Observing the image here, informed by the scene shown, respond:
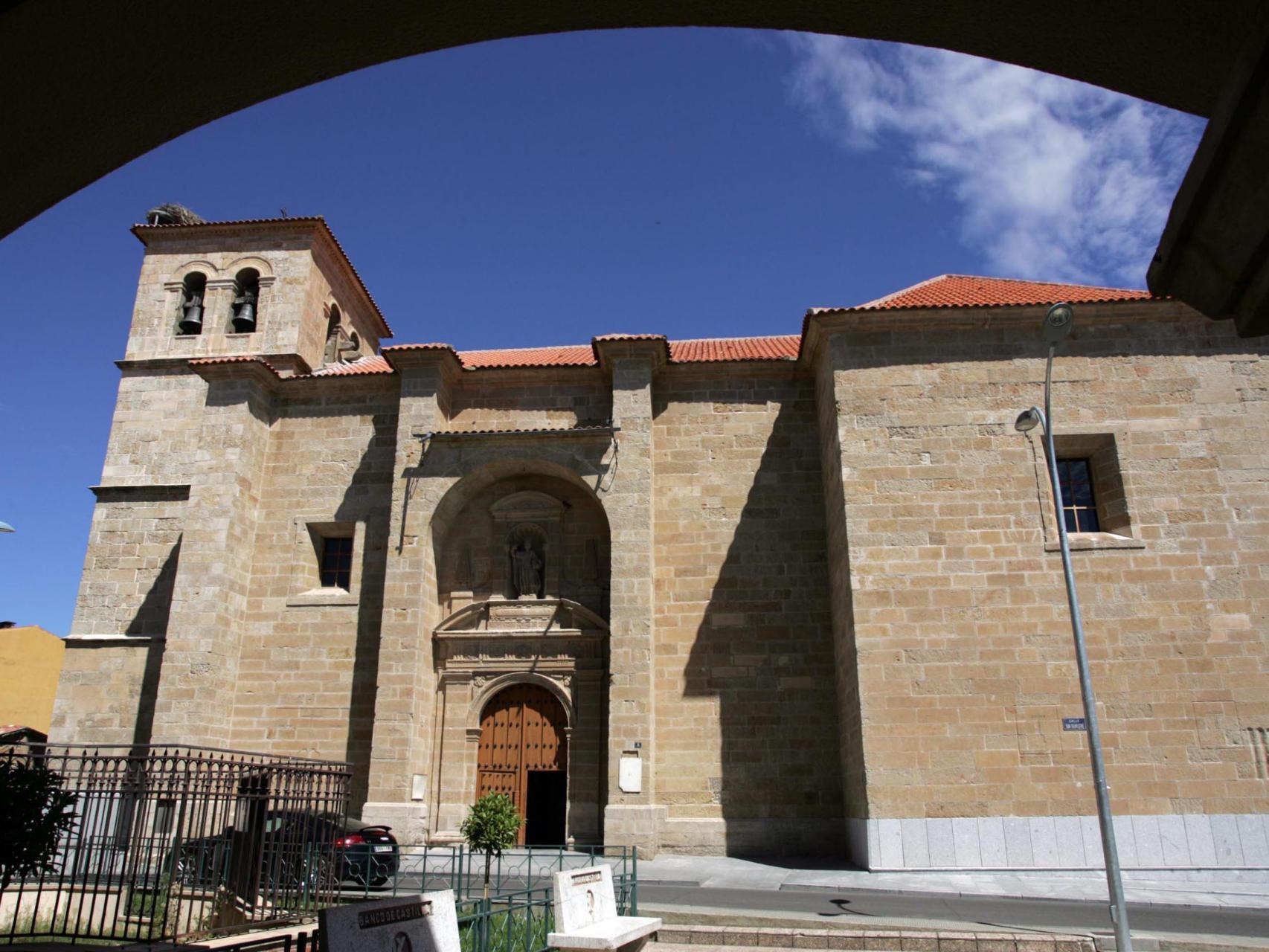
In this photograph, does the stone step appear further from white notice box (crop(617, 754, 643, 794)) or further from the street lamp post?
white notice box (crop(617, 754, 643, 794))

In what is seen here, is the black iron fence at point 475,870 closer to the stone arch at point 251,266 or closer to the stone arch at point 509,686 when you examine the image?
the stone arch at point 509,686

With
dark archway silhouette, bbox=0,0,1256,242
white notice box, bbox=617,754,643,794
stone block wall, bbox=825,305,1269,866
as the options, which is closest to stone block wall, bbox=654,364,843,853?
white notice box, bbox=617,754,643,794

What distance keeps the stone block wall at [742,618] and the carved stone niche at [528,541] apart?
2.08 m

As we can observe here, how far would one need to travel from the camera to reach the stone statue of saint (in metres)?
17.9

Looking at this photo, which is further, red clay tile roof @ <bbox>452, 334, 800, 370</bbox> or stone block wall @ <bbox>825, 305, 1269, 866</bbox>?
red clay tile roof @ <bbox>452, 334, 800, 370</bbox>

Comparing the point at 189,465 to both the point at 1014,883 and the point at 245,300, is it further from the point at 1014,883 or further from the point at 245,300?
the point at 1014,883

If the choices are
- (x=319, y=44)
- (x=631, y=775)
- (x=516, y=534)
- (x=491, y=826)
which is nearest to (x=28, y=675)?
(x=516, y=534)

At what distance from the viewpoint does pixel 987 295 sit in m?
17.4

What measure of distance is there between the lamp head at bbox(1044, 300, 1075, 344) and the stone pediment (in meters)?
9.83

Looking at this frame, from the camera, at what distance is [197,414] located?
71.0 feet

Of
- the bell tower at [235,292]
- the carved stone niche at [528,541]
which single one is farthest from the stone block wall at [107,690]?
the bell tower at [235,292]

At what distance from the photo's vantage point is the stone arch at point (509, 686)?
16969 mm

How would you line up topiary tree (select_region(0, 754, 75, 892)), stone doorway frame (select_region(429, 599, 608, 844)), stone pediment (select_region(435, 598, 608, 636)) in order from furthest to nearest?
stone pediment (select_region(435, 598, 608, 636)) → stone doorway frame (select_region(429, 599, 608, 844)) → topiary tree (select_region(0, 754, 75, 892))

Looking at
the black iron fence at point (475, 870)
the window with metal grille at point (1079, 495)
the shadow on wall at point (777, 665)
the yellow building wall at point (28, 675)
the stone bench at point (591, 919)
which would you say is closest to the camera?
the stone bench at point (591, 919)
